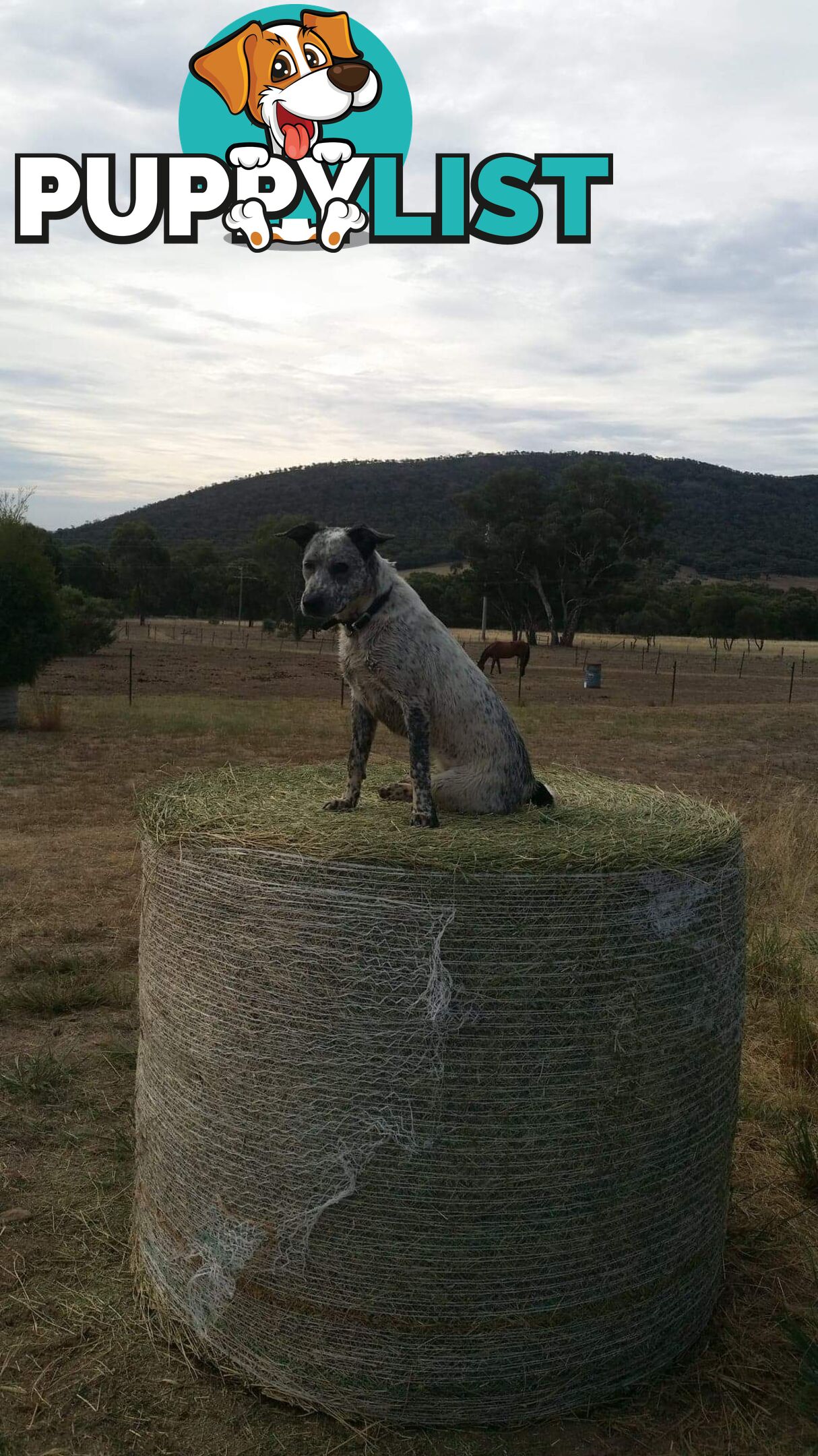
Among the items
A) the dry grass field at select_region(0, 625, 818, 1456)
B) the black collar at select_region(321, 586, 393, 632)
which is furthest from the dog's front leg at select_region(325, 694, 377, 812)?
the dry grass field at select_region(0, 625, 818, 1456)

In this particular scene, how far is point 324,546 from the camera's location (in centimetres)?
332

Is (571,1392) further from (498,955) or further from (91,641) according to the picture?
(91,641)

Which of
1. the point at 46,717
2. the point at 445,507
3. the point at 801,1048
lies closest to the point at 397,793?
the point at 801,1048

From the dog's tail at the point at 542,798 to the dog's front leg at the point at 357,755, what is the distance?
0.68 meters

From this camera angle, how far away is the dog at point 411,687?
334 cm

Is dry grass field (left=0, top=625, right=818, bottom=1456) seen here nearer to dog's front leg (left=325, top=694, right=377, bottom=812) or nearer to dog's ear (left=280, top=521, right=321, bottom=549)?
dog's front leg (left=325, top=694, right=377, bottom=812)

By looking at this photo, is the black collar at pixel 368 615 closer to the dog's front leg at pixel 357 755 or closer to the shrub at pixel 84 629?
the dog's front leg at pixel 357 755

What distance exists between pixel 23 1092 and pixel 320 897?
278 cm

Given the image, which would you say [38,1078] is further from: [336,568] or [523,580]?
[523,580]

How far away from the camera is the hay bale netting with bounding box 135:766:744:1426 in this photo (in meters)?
2.73

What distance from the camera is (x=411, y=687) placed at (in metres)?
3.51

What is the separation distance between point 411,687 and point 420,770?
1.00 ft

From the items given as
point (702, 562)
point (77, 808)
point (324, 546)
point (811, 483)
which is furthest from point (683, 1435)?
point (811, 483)

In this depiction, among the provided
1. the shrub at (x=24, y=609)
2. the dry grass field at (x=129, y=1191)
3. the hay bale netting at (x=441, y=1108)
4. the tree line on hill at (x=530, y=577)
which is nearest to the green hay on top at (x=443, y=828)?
the hay bale netting at (x=441, y=1108)
